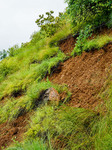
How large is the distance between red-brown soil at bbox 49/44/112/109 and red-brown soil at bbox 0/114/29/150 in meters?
1.03

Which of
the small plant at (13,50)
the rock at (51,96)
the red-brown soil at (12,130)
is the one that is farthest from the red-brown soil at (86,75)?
the small plant at (13,50)

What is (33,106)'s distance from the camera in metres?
3.10

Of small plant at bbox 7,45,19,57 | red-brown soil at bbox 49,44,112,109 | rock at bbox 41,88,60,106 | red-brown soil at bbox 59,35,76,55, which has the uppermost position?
small plant at bbox 7,45,19,57

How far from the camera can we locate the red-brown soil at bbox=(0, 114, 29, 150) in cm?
252

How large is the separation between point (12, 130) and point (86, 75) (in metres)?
1.85

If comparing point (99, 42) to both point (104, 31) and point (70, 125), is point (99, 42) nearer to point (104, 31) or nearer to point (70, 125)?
point (104, 31)

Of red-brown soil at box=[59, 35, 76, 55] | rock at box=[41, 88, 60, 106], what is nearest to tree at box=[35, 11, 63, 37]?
red-brown soil at box=[59, 35, 76, 55]

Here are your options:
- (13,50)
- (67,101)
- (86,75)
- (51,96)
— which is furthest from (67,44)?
(13,50)

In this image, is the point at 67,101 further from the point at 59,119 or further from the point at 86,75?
the point at 86,75

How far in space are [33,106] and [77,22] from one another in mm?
3261

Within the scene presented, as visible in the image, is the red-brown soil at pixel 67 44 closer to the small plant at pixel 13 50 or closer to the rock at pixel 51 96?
the rock at pixel 51 96

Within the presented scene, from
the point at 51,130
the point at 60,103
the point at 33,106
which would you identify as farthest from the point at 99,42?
the point at 51,130

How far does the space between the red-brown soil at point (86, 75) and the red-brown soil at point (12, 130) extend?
40.4 inches

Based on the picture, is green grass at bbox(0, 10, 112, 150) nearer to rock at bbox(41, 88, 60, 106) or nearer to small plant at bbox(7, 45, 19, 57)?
rock at bbox(41, 88, 60, 106)
